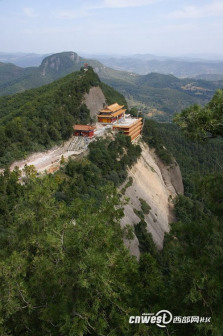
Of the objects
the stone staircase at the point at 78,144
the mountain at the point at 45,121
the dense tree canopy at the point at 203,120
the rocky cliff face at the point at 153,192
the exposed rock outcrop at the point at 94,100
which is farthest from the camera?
the exposed rock outcrop at the point at 94,100

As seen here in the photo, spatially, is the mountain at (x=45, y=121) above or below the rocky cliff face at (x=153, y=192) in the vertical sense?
above

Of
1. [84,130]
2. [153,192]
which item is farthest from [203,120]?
[153,192]

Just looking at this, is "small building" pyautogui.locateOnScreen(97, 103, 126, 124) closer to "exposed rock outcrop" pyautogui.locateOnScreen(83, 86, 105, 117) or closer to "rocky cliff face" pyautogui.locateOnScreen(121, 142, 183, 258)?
"exposed rock outcrop" pyautogui.locateOnScreen(83, 86, 105, 117)

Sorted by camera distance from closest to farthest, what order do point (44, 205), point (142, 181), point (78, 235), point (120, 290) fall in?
1. point (78, 235)
2. point (120, 290)
3. point (44, 205)
4. point (142, 181)

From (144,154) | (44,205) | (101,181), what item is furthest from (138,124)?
(44,205)

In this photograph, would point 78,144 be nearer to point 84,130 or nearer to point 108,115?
point 84,130

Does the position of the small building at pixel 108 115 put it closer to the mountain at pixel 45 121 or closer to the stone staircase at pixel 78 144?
the mountain at pixel 45 121

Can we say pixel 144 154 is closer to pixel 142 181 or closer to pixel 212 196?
pixel 142 181

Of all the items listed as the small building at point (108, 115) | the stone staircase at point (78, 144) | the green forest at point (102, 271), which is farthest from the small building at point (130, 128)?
the green forest at point (102, 271)
